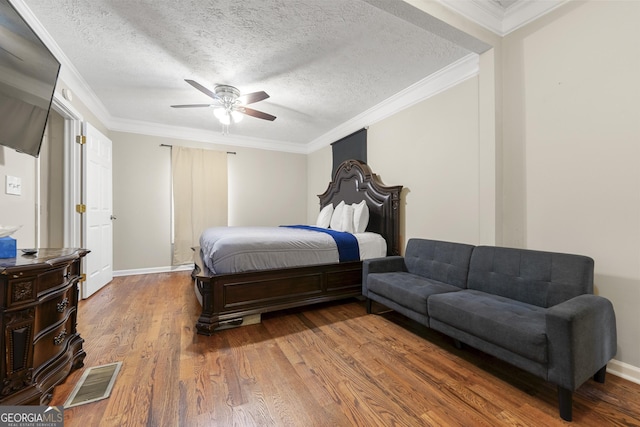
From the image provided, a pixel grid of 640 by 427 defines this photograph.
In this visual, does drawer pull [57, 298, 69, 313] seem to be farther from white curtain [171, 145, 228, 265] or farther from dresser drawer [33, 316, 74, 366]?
white curtain [171, 145, 228, 265]

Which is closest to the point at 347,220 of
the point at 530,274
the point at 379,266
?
the point at 379,266

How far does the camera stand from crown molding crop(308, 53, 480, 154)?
2676mm

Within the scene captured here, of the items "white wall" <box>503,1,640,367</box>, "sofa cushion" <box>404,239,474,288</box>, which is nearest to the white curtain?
"sofa cushion" <box>404,239,474,288</box>

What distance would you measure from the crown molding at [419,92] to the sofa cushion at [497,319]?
88.5 inches

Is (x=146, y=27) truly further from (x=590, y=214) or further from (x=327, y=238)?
(x=590, y=214)

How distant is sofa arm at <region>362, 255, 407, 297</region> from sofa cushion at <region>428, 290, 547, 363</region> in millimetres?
780

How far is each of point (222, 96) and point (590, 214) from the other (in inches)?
146

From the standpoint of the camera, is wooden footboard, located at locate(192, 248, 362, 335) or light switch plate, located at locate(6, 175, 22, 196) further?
wooden footboard, located at locate(192, 248, 362, 335)

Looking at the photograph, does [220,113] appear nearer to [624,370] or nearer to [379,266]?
[379,266]

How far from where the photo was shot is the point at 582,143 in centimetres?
184

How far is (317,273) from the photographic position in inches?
111

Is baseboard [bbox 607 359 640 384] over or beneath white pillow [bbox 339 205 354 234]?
beneath

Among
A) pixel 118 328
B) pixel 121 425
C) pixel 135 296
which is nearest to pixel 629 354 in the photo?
pixel 121 425

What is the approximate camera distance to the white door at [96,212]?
313 cm
